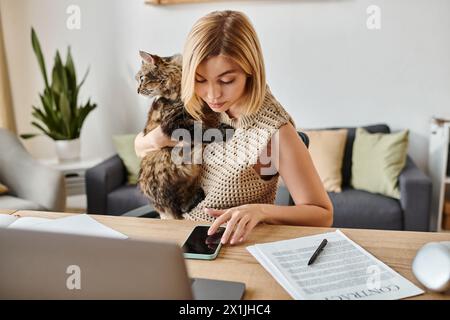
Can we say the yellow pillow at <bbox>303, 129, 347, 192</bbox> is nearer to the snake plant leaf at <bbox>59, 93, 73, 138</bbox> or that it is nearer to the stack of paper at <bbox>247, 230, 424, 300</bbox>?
the snake plant leaf at <bbox>59, 93, 73, 138</bbox>

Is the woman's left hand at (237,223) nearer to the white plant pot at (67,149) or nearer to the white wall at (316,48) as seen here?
the white wall at (316,48)

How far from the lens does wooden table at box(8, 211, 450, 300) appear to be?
0.80 m

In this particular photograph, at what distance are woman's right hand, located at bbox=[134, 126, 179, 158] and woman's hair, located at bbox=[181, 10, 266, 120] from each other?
148mm

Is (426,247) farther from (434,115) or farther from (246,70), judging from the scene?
(434,115)

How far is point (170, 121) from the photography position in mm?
1270

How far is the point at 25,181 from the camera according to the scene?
2561 millimetres

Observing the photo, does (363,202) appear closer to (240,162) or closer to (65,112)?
(240,162)

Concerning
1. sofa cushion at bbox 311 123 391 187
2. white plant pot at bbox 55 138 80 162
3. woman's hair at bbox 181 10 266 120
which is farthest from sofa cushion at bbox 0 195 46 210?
sofa cushion at bbox 311 123 391 187

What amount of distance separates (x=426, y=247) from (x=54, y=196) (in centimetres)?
210

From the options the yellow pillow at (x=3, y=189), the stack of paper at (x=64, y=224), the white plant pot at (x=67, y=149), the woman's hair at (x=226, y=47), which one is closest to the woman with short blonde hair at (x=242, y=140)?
the woman's hair at (x=226, y=47)

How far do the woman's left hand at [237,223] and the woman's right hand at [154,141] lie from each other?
0.33 metres

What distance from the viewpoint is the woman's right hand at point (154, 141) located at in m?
1.28

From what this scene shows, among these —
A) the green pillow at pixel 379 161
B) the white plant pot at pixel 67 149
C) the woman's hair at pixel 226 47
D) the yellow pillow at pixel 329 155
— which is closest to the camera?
the woman's hair at pixel 226 47
